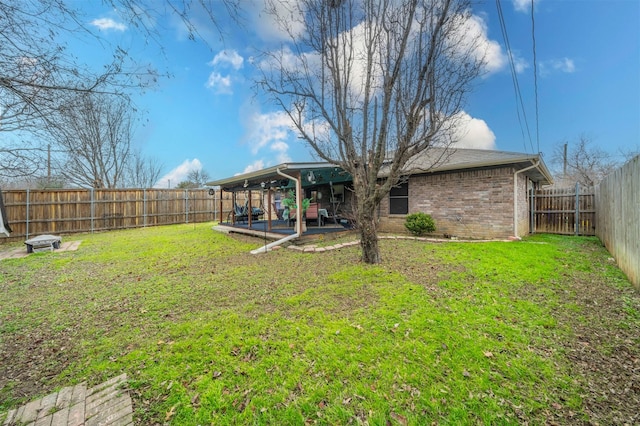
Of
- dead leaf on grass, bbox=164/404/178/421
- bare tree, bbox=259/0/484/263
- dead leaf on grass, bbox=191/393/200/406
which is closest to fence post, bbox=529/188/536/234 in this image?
bare tree, bbox=259/0/484/263

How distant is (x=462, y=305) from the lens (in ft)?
12.0

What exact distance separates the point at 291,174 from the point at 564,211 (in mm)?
11215

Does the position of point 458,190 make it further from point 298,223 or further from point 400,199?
point 298,223

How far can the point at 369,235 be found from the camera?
5.53 meters

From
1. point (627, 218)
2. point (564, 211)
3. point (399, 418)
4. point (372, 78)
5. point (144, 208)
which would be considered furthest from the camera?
point (144, 208)

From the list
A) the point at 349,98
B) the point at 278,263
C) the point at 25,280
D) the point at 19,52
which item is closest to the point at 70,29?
the point at 19,52

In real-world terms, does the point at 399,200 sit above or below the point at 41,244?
above

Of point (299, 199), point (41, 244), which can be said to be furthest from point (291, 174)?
point (41, 244)

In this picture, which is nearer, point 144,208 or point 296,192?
point 296,192

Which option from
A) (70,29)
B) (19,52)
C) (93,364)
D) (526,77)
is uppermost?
(526,77)

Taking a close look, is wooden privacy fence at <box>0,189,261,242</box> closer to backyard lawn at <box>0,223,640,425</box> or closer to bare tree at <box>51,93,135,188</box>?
bare tree at <box>51,93,135,188</box>

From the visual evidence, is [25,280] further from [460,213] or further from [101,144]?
[101,144]

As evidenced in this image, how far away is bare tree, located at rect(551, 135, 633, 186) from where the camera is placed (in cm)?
1873

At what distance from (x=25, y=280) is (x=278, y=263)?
537cm
